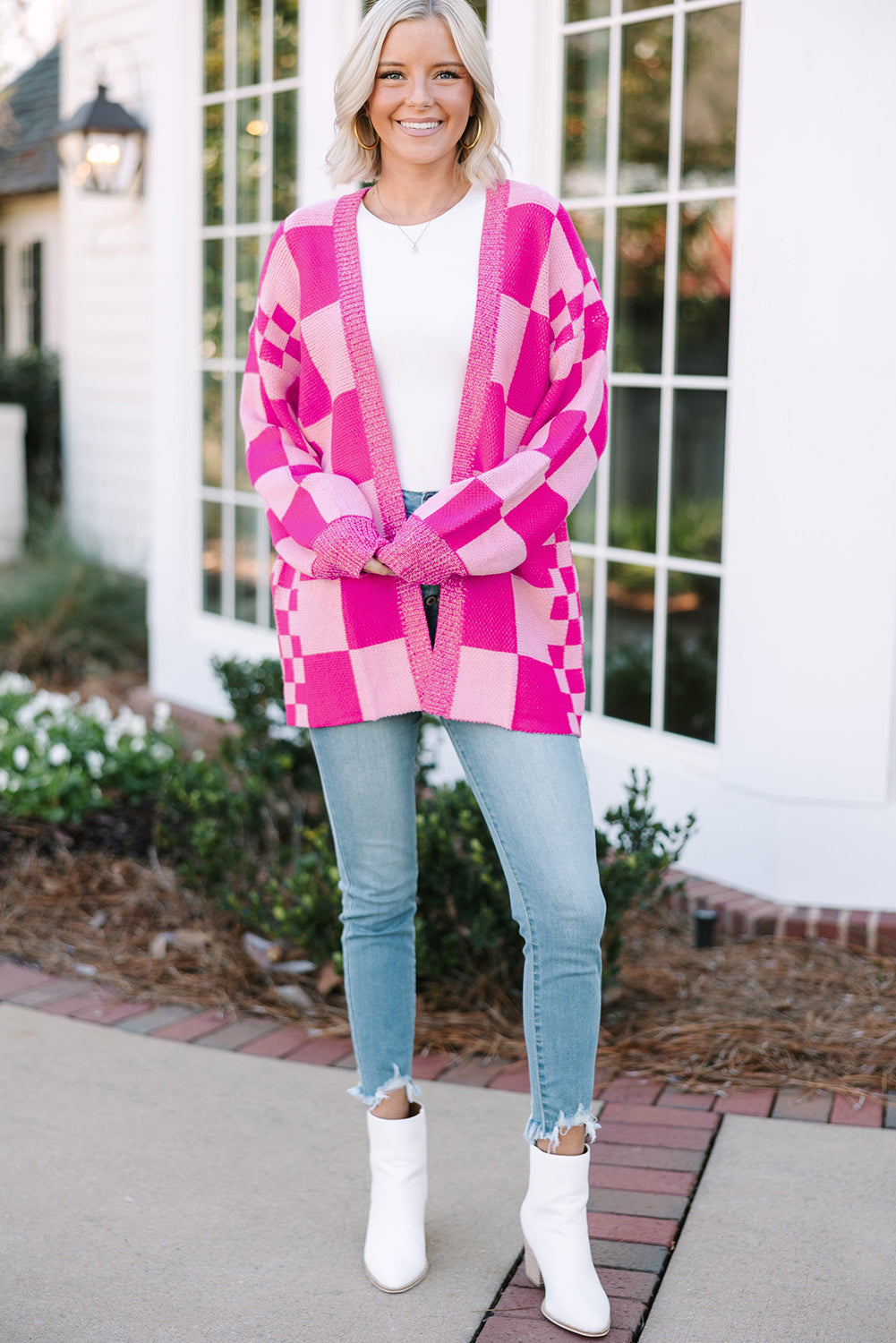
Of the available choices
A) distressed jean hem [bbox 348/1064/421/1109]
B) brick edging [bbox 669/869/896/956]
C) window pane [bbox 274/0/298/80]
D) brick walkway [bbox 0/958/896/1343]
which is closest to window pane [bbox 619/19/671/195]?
window pane [bbox 274/0/298/80]

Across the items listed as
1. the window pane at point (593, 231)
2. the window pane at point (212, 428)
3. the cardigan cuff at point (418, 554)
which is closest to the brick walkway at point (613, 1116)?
the cardigan cuff at point (418, 554)

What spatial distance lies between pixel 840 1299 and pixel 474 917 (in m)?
1.14

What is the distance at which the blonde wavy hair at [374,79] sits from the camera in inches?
77.4

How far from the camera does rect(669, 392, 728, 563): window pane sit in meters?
3.89

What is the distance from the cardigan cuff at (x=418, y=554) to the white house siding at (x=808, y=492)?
166 cm

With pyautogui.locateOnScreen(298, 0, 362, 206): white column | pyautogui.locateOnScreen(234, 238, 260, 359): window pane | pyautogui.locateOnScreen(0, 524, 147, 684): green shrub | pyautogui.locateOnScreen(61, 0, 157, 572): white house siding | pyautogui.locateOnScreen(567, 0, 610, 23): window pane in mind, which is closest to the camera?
pyautogui.locateOnScreen(567, 0, 610, 23): window pane

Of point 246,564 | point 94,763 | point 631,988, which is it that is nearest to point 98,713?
point 94,763

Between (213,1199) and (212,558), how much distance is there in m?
3.64

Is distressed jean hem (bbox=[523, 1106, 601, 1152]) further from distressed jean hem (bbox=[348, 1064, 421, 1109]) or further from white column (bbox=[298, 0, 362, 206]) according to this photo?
white column (bbox=[298, 0, 362, 206])

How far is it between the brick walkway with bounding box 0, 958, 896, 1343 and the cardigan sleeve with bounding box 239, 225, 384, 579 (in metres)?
A: 1.08

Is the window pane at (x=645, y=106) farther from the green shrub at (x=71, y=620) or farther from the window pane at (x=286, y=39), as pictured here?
the green shrub at (x=71, y=620)

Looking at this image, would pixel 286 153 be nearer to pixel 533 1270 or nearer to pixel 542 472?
pixel 542 472

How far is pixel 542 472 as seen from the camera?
1.99 metres

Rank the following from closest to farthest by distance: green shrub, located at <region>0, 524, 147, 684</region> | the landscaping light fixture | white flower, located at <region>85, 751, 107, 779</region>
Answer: white flower, located at <region>85, 751, 107, 779</region> < green shrub, located at <region>0, 524, 147, 684</region> < the landscaping light fixture
